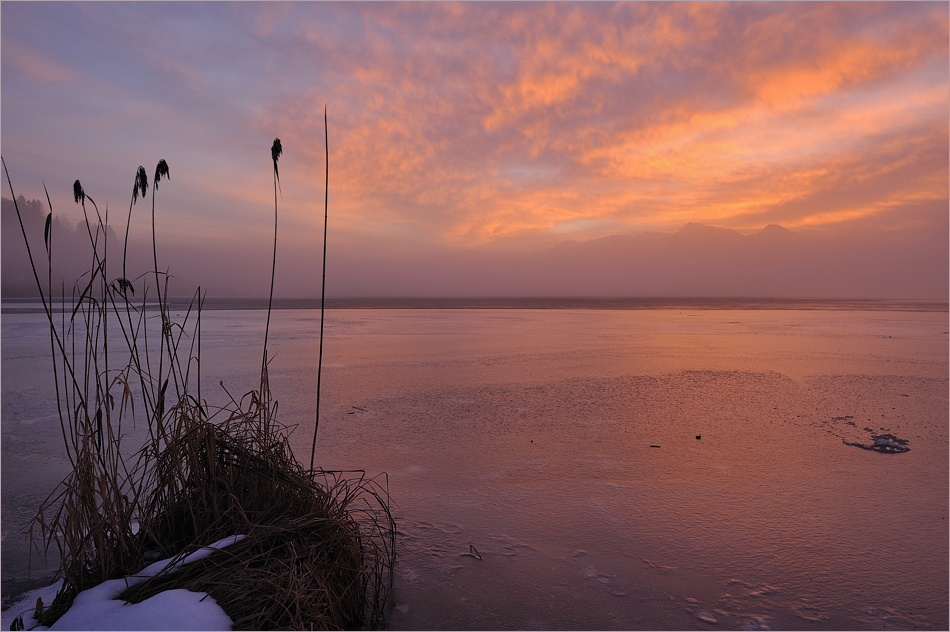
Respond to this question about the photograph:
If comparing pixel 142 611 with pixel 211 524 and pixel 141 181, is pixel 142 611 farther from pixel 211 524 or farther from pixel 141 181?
pixel 141 181

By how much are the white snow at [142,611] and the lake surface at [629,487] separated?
0.82 meters

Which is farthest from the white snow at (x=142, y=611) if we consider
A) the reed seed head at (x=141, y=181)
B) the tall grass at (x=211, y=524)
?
the reed seed head at (x=141, y=181)

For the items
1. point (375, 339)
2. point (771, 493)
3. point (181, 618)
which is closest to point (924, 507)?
point (771, 493)

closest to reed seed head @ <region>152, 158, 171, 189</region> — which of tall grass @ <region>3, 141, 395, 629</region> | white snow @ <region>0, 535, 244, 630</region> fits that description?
tall grass @ <region>3, 141, 395, 629</region>

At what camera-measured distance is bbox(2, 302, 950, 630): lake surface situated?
246 centimetres

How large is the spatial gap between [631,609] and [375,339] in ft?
40.8

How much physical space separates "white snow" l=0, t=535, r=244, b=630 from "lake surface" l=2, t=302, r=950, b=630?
823 mm

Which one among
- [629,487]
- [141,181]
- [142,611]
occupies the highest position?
[141,181]

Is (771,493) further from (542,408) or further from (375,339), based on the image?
(375,339)

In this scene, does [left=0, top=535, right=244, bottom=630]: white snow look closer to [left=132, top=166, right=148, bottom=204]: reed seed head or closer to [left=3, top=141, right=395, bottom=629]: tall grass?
[left=3, top=141, right=395, bottom=629]: tall grass

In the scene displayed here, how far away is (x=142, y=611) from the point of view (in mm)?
1733

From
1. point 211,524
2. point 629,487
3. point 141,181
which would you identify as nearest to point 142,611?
point 211,524

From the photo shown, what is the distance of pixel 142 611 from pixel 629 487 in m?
3.01

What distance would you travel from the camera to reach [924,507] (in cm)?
343
